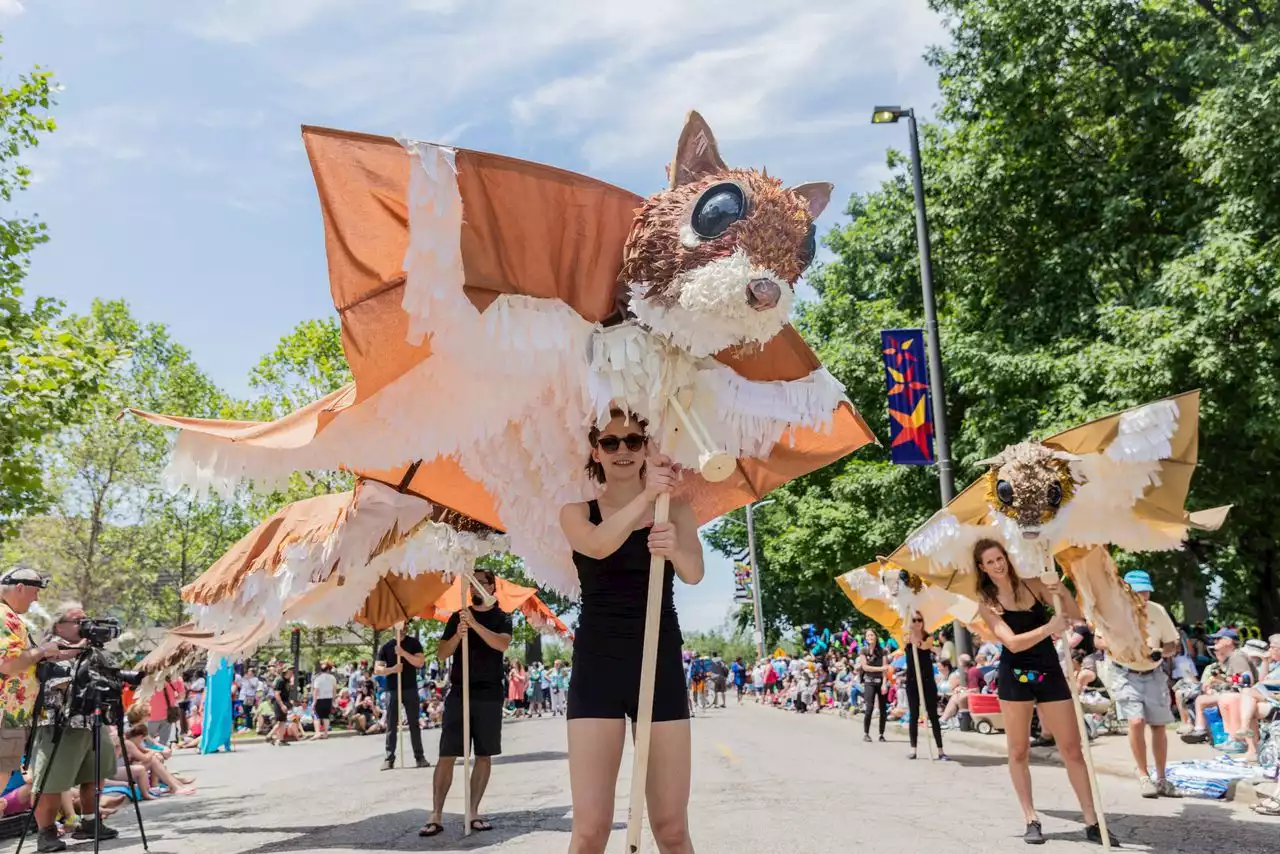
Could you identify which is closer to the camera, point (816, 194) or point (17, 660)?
point (816, 194)

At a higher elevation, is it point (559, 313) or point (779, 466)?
point (559, 313)

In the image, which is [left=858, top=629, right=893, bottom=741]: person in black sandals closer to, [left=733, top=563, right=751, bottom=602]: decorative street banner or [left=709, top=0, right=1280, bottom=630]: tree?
[left=709, top=0, right=1280, bottom=630]: tree

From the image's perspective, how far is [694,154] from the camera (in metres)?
3.73

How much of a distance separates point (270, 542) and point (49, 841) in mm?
2800

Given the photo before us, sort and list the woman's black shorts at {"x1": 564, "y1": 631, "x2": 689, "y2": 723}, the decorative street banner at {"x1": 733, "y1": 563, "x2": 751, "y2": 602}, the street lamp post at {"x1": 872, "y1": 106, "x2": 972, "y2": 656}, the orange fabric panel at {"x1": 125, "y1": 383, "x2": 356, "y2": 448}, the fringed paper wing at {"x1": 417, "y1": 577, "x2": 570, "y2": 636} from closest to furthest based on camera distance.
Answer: the woman's black shorts at {"x1": 564, "y1": 631, "x2": 689, "y2": 723}
the orange fabric panel at {"x1": 125, "y1": 383, "x2": 356, "y2": 448}
the fringed paper wing at {"x1": 417, "y1": 577, "x2": 570, "y2": 636}
the street lamp post at {"x1": 872, "y1": 106, "x2": 972, "y2": 656}
the decorative street banner at {"x1": 733, "y1": 563, "x2": 751, "y2": 602}

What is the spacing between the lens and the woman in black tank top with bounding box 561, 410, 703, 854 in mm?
3311

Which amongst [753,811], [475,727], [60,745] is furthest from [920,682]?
[60,745]

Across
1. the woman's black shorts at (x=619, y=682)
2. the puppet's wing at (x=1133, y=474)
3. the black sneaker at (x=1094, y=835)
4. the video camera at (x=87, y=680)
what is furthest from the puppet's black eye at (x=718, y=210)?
the video camera at (x=87, y=680)

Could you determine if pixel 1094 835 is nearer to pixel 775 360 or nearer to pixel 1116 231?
pixel 775 360

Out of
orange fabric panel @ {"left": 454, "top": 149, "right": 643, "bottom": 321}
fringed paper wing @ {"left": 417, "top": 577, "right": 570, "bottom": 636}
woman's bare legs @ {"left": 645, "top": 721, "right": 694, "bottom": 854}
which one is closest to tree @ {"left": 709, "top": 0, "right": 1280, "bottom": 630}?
fringed paper wing @ {"left": 417, "top": 577, "right": 570, "bottom": 636}

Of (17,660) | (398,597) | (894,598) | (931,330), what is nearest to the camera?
(17,660)

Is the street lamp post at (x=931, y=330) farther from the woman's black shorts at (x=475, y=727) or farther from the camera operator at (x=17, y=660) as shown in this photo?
the camera operator at (x=17, y=660)

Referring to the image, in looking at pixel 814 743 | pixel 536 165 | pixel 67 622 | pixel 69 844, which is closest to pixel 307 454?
pixel 536 165

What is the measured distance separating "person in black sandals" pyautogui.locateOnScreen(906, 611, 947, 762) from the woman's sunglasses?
28.3 feet
